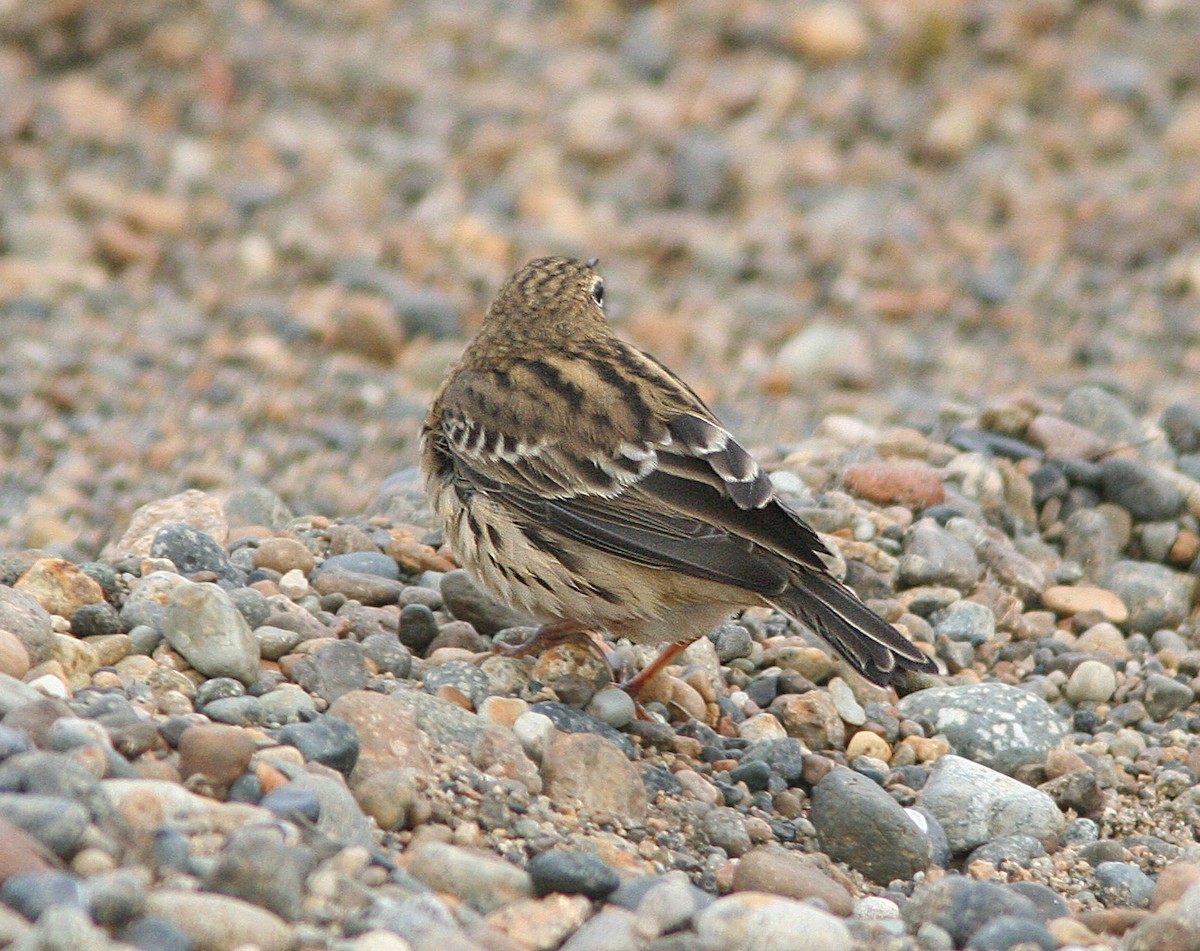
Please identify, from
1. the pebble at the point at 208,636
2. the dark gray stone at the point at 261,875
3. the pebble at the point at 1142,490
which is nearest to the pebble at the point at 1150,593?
the pebble at the point at 1142,490

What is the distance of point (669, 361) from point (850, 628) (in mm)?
6797

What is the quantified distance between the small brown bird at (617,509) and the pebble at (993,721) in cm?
80

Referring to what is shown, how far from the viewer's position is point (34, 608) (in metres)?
5.62

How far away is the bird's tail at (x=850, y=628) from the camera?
5.73 meters

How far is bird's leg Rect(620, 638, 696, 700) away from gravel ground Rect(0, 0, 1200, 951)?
127mm

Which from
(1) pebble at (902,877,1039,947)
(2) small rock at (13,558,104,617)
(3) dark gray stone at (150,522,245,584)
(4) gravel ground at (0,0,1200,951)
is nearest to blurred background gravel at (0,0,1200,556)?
(4) gravel ground at (0,0,1200,951)

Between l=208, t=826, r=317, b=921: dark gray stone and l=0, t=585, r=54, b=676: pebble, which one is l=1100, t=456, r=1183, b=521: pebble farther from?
l=208, t=826, r=317, b=921: dark gray stone

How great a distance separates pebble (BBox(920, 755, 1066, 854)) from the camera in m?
5.96

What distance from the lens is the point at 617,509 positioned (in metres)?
6.26

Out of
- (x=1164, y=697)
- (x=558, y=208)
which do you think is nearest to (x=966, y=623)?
(x=1164, y=697)

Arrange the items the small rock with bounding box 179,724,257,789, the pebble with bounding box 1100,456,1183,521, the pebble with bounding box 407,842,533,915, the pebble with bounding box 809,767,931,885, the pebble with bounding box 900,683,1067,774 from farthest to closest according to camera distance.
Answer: the pebble with bounding box 1100,456,1183,521 → the pebble with bounding box 900,683,1067,774 → the pebble with bounding box 809,767,931,885 → the small rock with bounding box 179,724,257,789 → the pebble with bounding box 407,842,533,915

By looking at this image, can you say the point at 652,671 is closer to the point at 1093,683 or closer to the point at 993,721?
the point at 993,721

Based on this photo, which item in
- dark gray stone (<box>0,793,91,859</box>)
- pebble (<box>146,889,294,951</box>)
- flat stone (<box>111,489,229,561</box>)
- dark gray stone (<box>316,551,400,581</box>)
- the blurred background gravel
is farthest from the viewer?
the blurred background gravel

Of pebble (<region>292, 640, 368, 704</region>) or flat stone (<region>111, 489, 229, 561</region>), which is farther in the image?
flat stone (<region>111, 489, 229, 561</region>)
